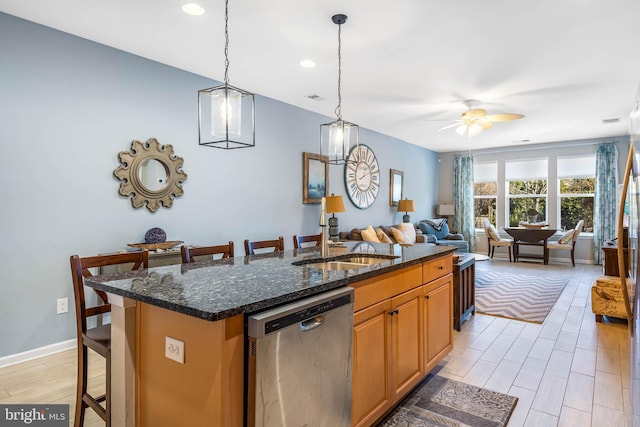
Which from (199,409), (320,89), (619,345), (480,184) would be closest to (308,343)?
(199,409)

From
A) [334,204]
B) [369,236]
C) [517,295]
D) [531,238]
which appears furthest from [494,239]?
[334,204]

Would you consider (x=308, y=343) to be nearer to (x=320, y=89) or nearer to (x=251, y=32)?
(x=251, y=32)

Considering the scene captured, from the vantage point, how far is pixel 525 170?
330 inches

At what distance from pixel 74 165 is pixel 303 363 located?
2.74 m

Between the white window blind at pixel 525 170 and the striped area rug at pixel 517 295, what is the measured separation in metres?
3.04

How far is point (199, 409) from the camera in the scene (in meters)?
1.23

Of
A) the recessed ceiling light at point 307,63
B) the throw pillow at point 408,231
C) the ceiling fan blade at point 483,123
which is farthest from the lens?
the throw pillow at point 408,231

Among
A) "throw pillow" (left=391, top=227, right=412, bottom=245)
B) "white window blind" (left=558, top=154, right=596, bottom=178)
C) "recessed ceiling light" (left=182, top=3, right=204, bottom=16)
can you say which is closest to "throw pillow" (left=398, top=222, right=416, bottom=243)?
"throw pillow" (left=391, top=227, right=412, bottom=245)

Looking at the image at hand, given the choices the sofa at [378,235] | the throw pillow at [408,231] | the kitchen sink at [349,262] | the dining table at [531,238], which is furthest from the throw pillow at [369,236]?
the dining table at [531,238]

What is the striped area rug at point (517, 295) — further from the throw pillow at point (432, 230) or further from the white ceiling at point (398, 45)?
the white ceiling at point (398, 45)

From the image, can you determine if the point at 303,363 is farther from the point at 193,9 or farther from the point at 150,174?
the point at 150,174

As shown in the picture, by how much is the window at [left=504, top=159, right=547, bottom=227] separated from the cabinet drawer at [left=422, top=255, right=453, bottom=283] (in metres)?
6.45

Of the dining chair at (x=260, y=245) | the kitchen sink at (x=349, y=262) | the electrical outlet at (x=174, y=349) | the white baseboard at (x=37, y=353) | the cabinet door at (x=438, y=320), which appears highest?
the dining chair at (x=260, y=245)

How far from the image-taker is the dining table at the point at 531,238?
740 cm
